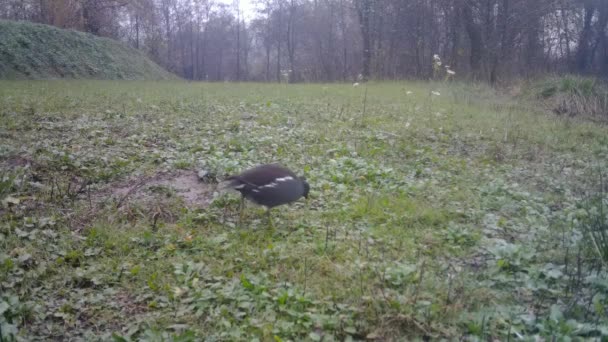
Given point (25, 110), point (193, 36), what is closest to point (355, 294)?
point (25, 110)

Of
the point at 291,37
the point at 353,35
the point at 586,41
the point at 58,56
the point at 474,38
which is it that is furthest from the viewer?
the point at 291,37

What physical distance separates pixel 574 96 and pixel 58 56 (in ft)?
60.4

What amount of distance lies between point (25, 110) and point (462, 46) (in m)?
17.1

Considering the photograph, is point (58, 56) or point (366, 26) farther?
point (366, 26)

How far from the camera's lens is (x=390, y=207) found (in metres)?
5.03

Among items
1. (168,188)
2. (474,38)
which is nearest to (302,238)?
(168,188)

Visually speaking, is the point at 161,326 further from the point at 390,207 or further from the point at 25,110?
the point at 25,110

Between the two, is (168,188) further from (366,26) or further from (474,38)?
(366,26)

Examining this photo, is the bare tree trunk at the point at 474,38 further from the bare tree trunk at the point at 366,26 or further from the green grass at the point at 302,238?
the green grass at the point at 302,238

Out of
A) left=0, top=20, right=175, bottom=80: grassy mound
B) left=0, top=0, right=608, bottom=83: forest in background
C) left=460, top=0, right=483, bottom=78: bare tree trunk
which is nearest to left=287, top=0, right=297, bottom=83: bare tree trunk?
left=0, top=0, right=608, bottom=83: forest in background

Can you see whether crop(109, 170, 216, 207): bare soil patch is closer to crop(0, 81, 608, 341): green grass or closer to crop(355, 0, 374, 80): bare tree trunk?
crop(0, 81, 608, 341): green grass

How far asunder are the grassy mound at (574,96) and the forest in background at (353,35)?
3.35m

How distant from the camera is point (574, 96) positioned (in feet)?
37.8

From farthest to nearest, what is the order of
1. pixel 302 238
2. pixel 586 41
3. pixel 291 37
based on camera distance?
pixel 291 37, pixel 586 41, pixel 302 238
